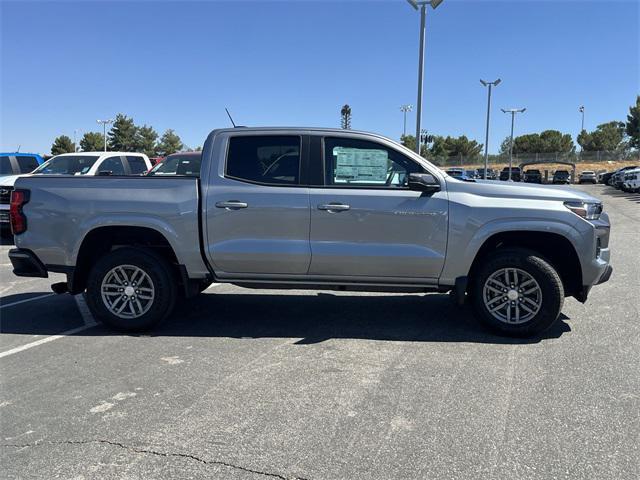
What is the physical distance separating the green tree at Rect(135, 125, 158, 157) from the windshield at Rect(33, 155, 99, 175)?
66.3 metres

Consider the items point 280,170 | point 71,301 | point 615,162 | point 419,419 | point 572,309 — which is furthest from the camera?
point 615,162

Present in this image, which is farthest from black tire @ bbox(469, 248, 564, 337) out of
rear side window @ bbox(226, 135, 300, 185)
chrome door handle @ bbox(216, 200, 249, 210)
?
chrome door handle @ bbox(216, 200, 249, 210)

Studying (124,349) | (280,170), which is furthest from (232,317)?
(280,170)

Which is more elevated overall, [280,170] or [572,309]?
[280,170]

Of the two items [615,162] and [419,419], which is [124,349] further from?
[615,162]

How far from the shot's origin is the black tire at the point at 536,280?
5.05 m

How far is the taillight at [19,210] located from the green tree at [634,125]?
81.6 m

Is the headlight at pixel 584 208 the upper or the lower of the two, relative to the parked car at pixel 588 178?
upper

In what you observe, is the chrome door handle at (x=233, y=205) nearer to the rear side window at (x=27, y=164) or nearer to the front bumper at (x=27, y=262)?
the front bumper at (x=27, y=262)

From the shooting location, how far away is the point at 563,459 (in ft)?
9.95

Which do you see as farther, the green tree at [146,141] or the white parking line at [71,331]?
the green tree at [146,141]

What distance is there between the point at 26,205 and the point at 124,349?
1851mm

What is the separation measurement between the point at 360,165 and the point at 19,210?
3.50 meters

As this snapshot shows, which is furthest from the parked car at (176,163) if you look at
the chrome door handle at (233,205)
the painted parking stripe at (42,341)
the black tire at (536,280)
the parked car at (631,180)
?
the parked car at (631,180)
